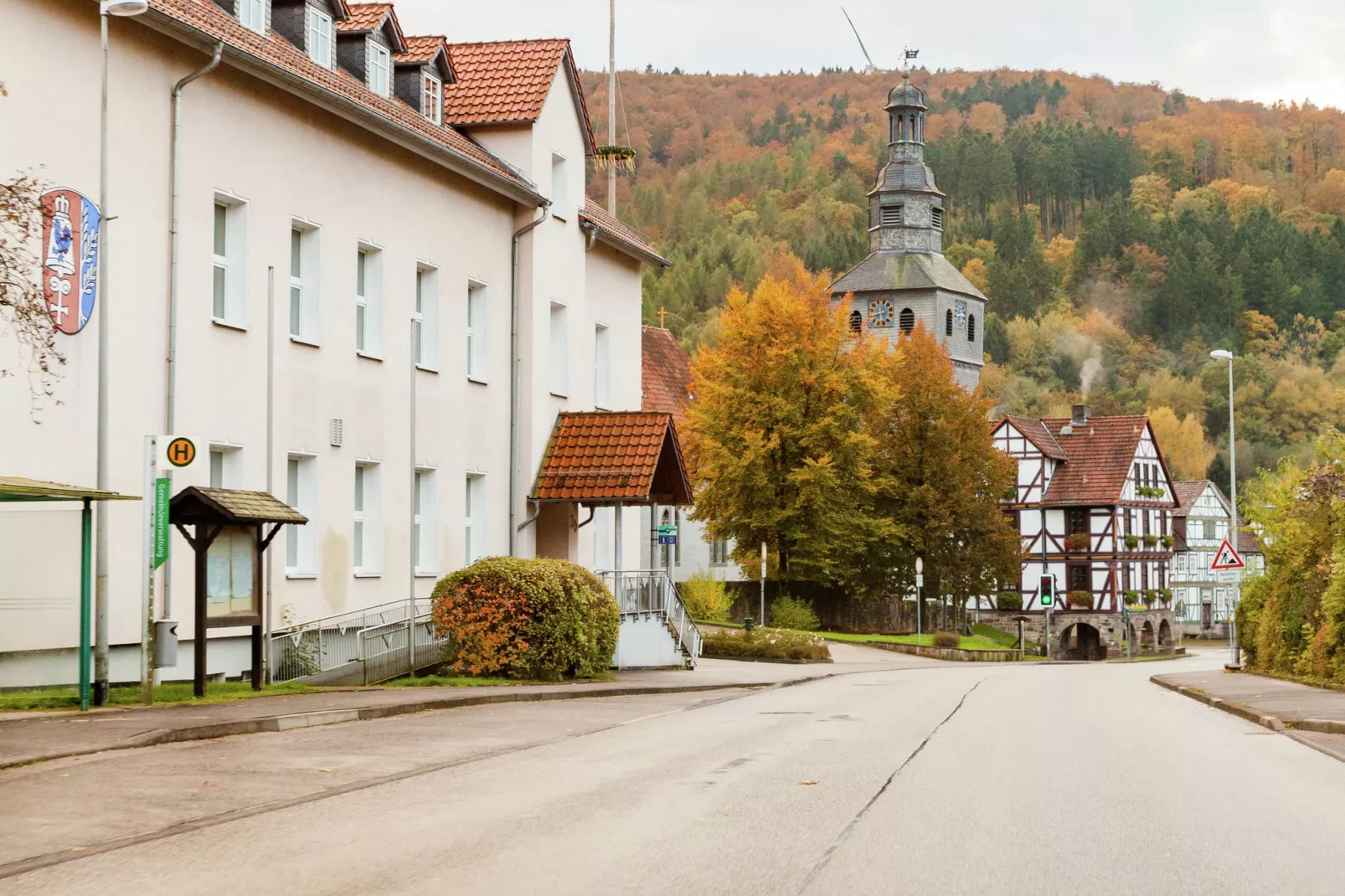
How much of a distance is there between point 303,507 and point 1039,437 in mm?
69639

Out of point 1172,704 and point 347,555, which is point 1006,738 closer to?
point 1172,704

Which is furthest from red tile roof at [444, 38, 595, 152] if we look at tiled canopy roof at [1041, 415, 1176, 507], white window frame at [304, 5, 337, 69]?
tiled canopy roof at [1041, 415, 1176, 507]

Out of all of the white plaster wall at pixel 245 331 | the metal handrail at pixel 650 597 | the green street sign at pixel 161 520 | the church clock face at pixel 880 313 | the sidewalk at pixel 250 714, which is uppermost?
the church clock face at pixel 880 313

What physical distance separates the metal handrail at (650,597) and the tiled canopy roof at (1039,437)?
5627 centimetres

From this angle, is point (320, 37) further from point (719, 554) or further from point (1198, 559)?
point (1198, 559)

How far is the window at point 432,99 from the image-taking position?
95.8 ft

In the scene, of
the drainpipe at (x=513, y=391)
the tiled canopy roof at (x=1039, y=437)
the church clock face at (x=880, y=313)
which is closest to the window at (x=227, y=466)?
the drainpipe at (x=513, y=391)

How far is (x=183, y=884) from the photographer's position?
785cm

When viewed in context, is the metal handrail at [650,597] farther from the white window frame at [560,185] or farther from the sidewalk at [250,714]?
the white window frame at [560,185]

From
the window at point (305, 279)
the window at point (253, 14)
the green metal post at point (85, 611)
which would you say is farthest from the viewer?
the window at point (253, 14)

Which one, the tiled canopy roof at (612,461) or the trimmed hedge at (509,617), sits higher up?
the tiled canopy roof at (612,461)

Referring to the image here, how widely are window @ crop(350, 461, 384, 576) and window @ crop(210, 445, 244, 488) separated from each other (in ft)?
11.5

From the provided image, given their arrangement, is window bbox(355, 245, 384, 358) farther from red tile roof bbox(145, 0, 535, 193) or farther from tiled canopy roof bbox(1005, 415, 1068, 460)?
tiled canopy roof bbox(1005, 415, 1068, 460)

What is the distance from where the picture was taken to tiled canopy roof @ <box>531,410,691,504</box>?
29.0 metres
